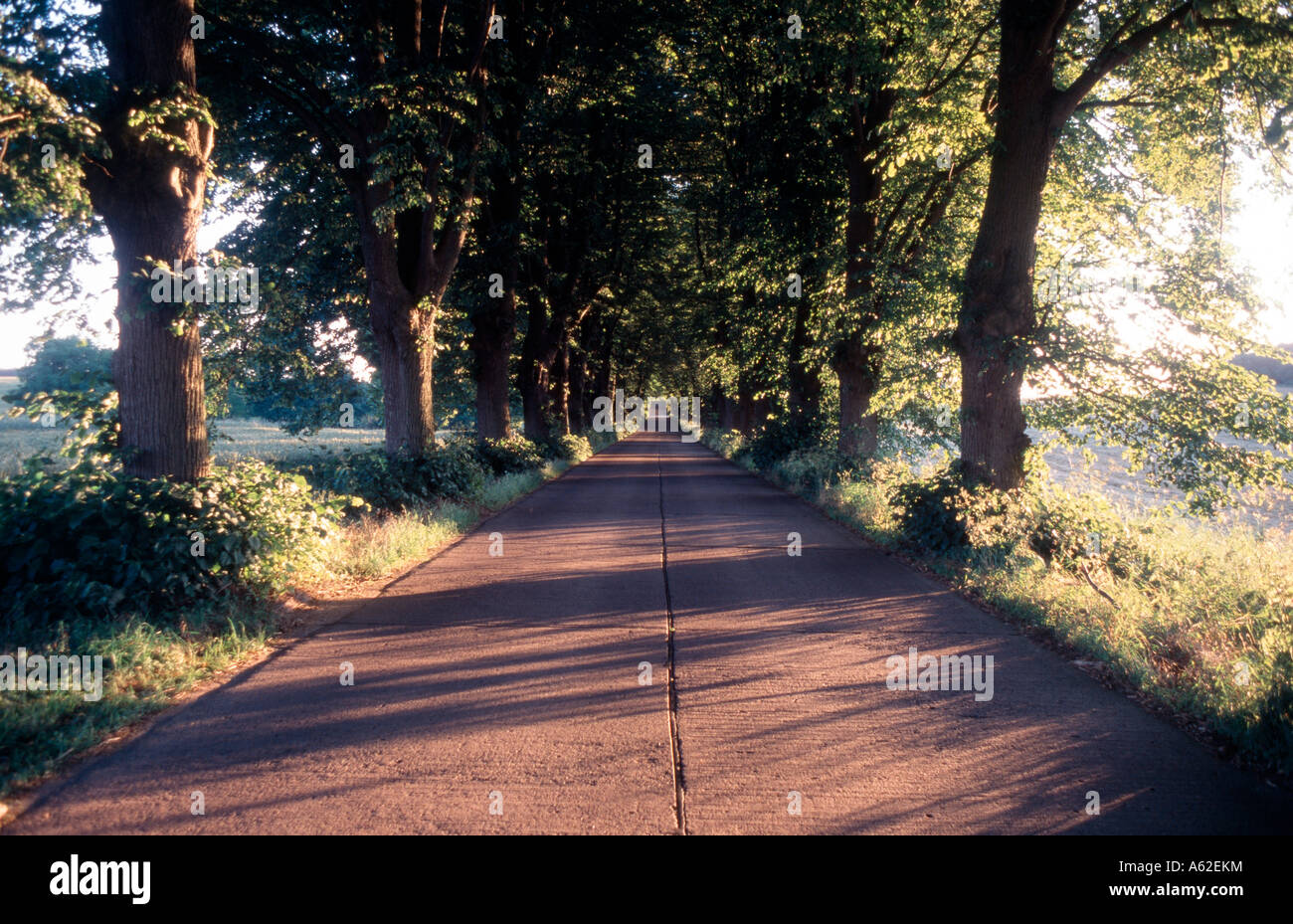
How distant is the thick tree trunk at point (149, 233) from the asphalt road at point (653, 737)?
2.86m

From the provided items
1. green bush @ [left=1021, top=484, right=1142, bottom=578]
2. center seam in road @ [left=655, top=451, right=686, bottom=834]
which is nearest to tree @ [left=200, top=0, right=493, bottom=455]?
center seam in road @ [left=655, top=451, right=686, bottom=834]

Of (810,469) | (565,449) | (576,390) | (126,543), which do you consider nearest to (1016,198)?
(810,469)

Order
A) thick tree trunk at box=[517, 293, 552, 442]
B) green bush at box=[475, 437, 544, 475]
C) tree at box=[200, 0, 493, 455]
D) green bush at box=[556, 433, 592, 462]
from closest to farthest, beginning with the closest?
tree at box=[200, 0, 493, 455]
green bush at box=[475, 437, 544, 475]
thick tree trunk at box=[517, 293, 552, 442]
green bush at box=[556, 433, 592, 462]

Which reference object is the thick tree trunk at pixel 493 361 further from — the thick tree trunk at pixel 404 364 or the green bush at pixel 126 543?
the green bush at pixel 126 543

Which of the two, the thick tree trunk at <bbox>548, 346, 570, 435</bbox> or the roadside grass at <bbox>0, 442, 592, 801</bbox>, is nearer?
the roadside grass at <bbox>0, 442, 592, 801</bbox>

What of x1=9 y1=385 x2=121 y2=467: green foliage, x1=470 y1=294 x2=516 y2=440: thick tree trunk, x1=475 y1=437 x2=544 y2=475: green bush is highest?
x1=470 y1=294 x2=516 y2=440: thick tree trunk

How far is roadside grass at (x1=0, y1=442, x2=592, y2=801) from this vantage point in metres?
4.50

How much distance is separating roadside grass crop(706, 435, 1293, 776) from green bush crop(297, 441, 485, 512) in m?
8.43

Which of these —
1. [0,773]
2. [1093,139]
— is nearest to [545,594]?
[0,773]

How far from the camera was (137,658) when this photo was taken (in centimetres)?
564

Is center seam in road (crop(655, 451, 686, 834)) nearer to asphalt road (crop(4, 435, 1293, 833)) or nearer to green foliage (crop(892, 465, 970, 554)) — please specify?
asphalt road (crop(4, 435, 1293, 833))

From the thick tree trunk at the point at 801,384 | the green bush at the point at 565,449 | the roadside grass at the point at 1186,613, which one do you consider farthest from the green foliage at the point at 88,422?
the green bush at the point at 565,449

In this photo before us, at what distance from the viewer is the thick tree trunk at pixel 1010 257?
35.8ft

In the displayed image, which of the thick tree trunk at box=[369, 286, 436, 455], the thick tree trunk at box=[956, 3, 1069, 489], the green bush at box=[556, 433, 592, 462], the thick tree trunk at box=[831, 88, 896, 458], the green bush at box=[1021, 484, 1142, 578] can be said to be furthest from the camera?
the green bush at box=[556, 433, 592, 462]
